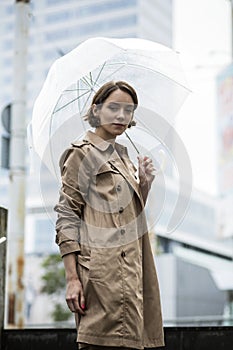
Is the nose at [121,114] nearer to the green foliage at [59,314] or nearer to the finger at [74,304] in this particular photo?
the finger at [74,304]

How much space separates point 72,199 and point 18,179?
625cm

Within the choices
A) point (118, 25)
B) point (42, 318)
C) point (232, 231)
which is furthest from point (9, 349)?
point (118, 25)

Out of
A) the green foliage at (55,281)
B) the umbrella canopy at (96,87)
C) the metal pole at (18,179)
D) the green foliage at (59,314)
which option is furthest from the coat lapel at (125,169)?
the green foliage at (59,314)

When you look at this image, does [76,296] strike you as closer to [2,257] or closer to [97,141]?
[97,141]

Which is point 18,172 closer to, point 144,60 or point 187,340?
point 187,340

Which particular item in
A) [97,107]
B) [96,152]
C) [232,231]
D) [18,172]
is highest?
[232,231]

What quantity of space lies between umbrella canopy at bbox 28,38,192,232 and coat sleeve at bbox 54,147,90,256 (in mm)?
355

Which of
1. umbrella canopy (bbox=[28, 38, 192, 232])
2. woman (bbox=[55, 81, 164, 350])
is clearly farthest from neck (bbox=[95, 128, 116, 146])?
umbrella canopy (bbox=[28, 38, 192, 232])

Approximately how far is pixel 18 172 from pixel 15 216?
21.1 inches

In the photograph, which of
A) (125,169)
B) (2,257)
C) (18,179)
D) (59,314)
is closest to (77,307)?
(125,169)

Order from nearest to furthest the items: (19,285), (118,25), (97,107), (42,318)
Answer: (97,107), (19,285), (42,318), (118,25)

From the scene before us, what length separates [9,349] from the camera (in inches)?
177

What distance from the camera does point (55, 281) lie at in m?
40.3

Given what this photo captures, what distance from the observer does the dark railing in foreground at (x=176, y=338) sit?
4234 millimetres
